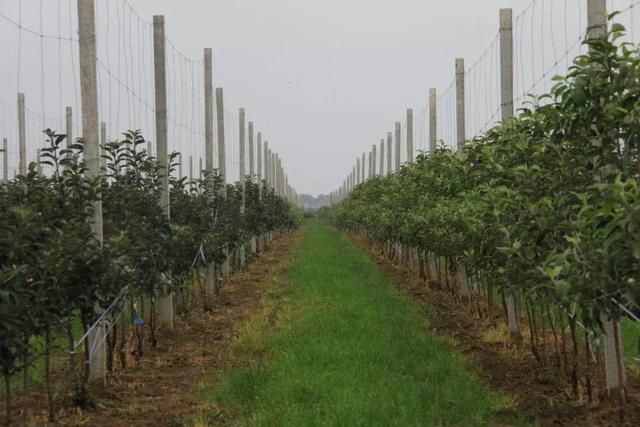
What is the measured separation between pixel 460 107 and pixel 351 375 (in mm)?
8239

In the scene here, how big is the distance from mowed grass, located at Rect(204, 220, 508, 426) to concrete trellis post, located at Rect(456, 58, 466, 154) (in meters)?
3.82

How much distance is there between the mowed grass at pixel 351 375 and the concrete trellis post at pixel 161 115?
4.68 feet

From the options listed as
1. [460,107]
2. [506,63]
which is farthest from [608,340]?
[460,107]

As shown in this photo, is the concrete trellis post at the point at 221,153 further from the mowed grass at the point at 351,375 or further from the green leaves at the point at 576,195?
the green leaves at the point at 576,195

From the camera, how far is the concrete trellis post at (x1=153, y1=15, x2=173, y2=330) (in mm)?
10422

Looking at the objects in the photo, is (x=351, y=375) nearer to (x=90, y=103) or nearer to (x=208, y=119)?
(x=90, y=103)

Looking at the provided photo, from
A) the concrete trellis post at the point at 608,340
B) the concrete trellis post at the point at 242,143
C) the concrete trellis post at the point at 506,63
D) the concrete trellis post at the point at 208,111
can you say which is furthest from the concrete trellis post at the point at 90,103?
the concrete trellis post at the point at 242,143

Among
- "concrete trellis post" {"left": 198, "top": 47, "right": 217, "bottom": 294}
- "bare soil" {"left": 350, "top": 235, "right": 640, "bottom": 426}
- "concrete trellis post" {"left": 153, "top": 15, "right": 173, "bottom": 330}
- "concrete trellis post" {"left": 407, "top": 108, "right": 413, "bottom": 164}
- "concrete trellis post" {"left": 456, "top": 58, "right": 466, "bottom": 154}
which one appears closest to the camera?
"bare soil" {"left": 350, "top": 235, "right": 640, "bottom": 426}

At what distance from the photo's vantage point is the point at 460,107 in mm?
13812

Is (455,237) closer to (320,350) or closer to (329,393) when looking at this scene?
(320,350)

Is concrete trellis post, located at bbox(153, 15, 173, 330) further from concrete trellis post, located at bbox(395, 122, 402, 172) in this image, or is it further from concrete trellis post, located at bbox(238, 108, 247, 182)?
concrete trellis post, located at bbox(395, 122, 402, 172)

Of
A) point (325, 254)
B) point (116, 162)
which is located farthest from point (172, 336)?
point (325, 254)

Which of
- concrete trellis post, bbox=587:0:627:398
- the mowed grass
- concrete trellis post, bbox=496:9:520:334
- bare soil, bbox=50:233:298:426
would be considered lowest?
bare soil, bbox=50:233:298:426

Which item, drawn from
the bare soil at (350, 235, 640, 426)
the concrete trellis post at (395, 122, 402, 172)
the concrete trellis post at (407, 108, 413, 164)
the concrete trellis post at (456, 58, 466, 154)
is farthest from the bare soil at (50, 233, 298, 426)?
the concrete trellis post at (395, 122, 402, 172)
